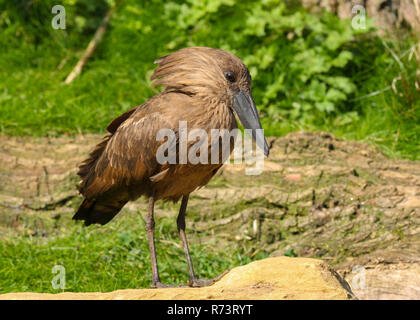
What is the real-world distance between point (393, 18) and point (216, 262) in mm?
3919

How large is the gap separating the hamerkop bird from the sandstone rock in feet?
1.95

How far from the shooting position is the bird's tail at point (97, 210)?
463cm

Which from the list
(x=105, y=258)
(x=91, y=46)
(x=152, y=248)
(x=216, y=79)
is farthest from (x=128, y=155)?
(x=91, y=46)

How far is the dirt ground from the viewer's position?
5043 mm

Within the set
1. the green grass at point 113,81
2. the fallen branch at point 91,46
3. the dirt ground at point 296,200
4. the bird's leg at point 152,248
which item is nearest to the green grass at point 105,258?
the dirt ground at point 296,200

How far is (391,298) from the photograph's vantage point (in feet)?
13.6

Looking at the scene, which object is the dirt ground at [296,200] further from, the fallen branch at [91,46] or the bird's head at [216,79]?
the fallen branch at [91,46]

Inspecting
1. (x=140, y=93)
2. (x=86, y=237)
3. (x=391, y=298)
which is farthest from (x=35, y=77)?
(x=391, y=298)

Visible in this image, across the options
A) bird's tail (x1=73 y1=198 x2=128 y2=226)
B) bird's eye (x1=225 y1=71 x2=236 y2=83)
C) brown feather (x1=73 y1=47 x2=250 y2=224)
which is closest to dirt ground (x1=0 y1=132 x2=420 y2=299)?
bird's tail (x1=73 y1=198 x2=128 y2=226)

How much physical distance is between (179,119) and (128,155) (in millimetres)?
490

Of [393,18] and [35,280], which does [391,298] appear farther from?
[393,18]

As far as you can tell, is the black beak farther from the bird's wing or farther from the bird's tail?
the bird's tail

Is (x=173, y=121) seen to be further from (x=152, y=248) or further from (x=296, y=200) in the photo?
(x=296, y=200)

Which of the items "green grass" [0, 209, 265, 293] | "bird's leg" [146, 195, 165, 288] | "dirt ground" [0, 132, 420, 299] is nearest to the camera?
"bird's leg" [146, 195, 165, 288]
